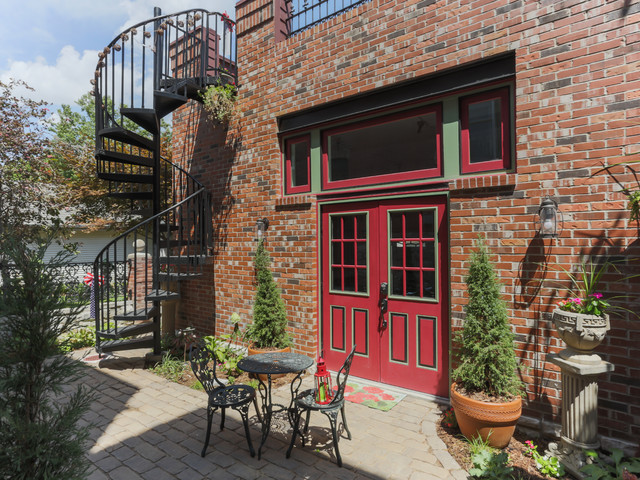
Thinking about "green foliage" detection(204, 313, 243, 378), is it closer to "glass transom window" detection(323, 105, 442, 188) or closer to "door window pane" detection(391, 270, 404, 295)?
"door window pane" detection(391, 270, 404, 295)

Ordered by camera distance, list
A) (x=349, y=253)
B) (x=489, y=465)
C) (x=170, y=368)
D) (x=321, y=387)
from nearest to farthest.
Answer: (x=489, y=465) < (x=321, y=387) < (x=349, y=253) < (x=170, y=368)

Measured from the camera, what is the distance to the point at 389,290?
150 inches

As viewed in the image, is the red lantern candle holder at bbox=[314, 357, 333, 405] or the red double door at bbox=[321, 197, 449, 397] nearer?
the red lantern candle holder at bbox=[314, 357, 333, 405]

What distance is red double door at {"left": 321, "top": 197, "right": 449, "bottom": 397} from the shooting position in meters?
3.54

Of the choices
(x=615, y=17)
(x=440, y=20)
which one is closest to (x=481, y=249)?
(x=615, y=17)

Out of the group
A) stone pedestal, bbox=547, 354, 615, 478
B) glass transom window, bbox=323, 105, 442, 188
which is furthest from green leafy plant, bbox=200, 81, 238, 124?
stone pedestal, bbox=547, 354, 615, 478

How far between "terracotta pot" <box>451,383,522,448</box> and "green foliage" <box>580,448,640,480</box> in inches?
18.7

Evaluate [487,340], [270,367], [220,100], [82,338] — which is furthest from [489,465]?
[82,338]

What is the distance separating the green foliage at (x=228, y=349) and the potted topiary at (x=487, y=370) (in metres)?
2.58

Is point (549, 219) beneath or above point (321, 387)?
above

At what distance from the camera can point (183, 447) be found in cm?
281

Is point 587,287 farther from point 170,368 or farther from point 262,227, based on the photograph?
point 170,368

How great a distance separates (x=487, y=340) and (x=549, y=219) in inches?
43.2

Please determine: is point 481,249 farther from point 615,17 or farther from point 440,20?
point 440,20
